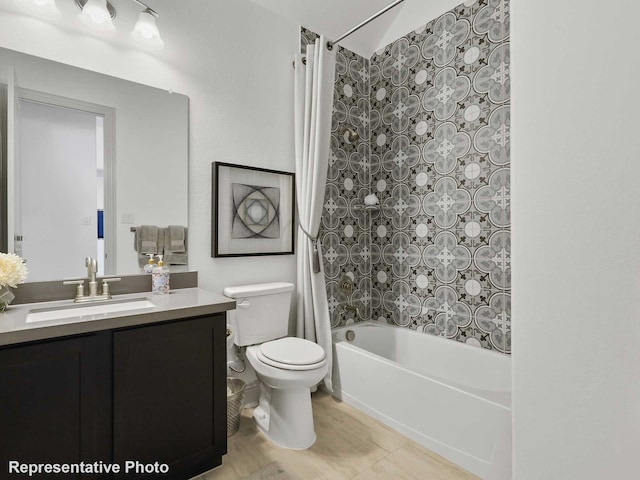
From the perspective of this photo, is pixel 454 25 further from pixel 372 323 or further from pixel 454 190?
pixel 372 323

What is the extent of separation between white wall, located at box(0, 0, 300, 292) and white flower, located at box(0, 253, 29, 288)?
2.32 feet

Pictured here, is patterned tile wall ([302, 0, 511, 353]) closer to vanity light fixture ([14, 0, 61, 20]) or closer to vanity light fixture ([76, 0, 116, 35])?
vanity light fixture ([76, 0, 116, 35])

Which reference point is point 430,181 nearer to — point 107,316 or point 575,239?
point 575,239

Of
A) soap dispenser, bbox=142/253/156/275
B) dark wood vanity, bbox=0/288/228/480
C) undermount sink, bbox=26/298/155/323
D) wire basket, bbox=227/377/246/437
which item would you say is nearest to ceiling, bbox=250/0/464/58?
soap dispenser, bbox=142/253/156/275

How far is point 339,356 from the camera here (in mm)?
2371

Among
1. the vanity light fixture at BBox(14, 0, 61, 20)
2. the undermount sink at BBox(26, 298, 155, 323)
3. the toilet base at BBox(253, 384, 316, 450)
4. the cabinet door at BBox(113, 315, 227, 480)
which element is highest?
the vanity light fixture at BBox(14, 0, 61, 20)

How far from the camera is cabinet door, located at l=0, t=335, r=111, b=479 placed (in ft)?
3.70

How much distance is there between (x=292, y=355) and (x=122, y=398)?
0.83 m

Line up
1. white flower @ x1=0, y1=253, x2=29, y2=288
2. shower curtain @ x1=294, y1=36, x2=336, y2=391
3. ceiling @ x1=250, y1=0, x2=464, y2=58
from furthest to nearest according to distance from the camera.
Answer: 1. ceiling @ x1=250, y1=0, x2=464, y2=58
2. shower curtain @ x1=294, y1=36, x2=336, y2=391
3. white flower @ x1=0, y1=253, x2=29, y2=288

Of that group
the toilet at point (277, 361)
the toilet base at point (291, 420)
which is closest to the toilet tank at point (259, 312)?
the toilet at point (277, 361)

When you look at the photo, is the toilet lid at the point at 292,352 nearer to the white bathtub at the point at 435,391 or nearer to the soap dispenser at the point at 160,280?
the white bathtub at the point at 435,391

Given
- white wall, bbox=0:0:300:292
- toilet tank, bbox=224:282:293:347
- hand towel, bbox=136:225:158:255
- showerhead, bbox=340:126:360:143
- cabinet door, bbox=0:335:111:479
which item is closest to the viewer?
cabinet door, bbox=0:335:111:479

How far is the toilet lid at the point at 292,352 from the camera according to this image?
1.79m

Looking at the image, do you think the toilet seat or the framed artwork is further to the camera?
the framed artwork
